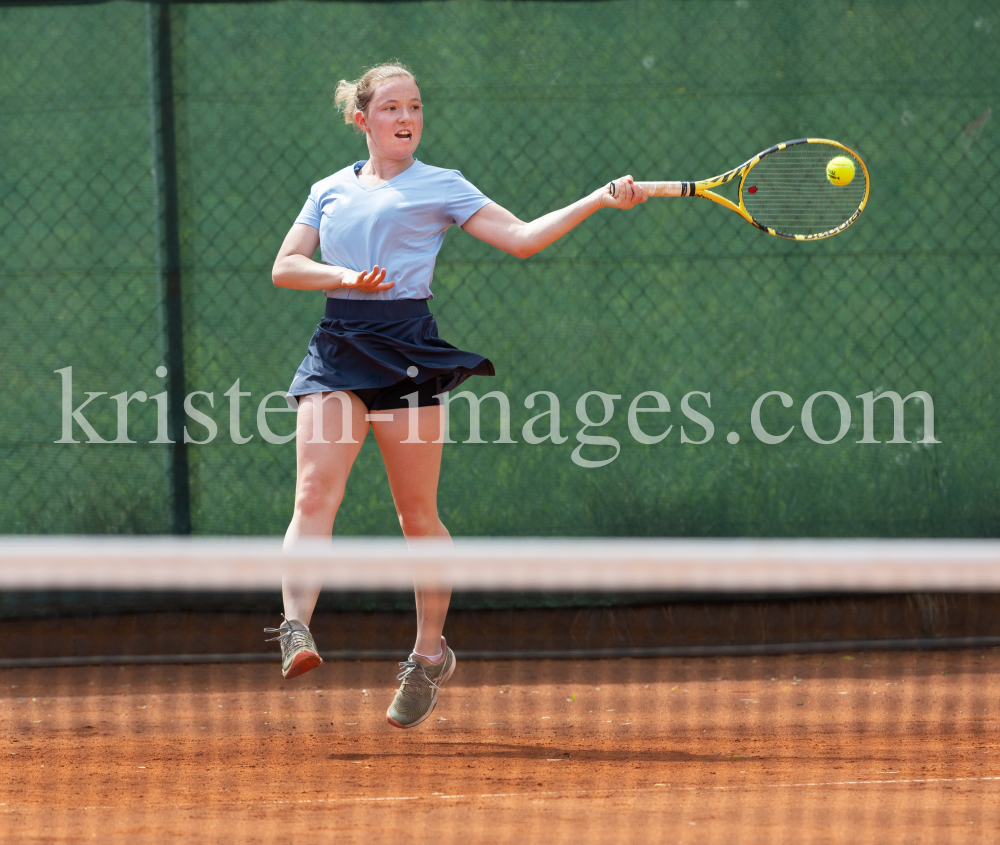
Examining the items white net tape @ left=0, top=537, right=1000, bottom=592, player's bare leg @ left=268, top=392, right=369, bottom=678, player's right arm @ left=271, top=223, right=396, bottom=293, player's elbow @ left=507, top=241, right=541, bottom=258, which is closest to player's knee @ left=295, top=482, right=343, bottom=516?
player's bare leg @ left=268, top=392, right=369, bottom=678

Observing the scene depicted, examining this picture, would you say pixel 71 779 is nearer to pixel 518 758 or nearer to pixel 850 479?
pixel 518 758

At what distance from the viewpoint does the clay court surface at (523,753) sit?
8.77ft

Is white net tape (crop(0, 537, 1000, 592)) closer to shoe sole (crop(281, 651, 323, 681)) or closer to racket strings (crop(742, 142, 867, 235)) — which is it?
shoe sole (crop(281, 651, 323, 681))

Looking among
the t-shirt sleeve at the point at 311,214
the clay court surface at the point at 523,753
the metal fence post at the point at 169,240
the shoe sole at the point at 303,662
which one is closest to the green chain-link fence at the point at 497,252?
the metal fence post at the point at 169,240

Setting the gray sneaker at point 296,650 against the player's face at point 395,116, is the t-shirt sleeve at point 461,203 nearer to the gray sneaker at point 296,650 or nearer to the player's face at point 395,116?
the player's face at point 395,116

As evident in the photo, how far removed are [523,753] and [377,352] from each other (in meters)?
1.11

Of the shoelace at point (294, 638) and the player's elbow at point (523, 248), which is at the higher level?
the player's elbow at point (523, 248)

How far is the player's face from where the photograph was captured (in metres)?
3.23

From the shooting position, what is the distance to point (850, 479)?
462 cm

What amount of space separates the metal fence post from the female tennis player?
50.2 inches

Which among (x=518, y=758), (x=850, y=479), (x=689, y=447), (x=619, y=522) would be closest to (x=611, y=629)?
(x=619, y=522)

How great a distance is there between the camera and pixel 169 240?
4469mm

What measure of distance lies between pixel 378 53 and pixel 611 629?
2140 mm

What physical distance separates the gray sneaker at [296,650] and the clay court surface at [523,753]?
0.91 ft
